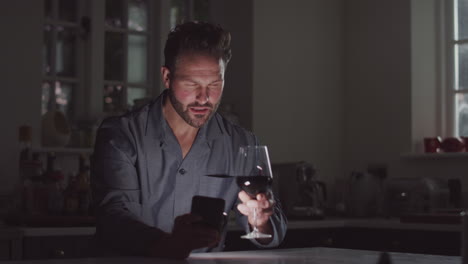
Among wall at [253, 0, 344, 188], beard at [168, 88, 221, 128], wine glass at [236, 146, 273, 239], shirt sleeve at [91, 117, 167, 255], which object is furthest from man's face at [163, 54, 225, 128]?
wall at [253, 0, 344, 188]

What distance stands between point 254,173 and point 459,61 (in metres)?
3.59

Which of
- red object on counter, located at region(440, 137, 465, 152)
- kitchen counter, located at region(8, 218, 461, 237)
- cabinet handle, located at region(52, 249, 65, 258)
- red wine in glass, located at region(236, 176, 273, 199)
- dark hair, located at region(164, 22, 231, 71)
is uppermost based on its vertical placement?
dark hair, located at region(164, 22, 231, 71)

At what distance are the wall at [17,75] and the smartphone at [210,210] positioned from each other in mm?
2526

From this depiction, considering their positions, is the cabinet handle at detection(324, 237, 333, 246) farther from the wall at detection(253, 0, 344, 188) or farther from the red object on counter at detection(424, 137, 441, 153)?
the red object on counter at detection(424, 137, 441, 153)

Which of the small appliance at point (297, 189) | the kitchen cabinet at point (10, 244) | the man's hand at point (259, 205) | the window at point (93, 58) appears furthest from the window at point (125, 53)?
the man's hand at point (259, 205)

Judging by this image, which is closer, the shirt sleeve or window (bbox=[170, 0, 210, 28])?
the shirt sleeve

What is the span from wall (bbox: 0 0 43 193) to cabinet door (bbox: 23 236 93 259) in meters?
0.81

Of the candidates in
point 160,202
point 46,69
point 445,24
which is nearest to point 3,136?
point 46,69

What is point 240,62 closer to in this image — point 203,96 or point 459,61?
point 459,61

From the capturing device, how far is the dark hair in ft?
8.09

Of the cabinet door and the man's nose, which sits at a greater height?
the man's nose

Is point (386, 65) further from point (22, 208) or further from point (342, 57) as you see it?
point (22, 208)

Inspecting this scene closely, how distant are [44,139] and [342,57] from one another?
2.28 m

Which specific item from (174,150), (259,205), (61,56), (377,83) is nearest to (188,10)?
(61,56)
